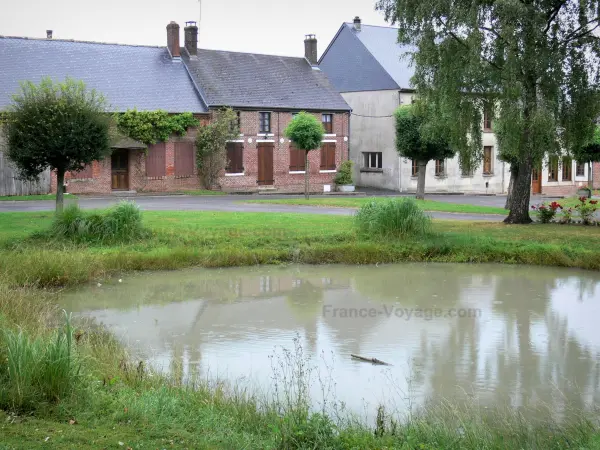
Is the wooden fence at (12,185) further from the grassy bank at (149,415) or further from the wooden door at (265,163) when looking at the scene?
the grassy bank at (149,415)

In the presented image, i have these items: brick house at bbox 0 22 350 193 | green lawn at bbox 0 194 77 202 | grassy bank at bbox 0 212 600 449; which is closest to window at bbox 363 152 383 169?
brick house at bbox 0 22 350 193

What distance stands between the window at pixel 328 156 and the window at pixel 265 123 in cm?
340

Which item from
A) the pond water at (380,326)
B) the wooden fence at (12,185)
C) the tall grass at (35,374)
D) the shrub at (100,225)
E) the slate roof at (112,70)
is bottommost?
the pond water at (380,326)

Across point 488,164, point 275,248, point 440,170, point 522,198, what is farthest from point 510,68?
point 488,164

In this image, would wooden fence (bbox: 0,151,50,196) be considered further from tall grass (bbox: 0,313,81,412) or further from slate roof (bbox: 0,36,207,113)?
tall grass (bbox: 0,313,81,412)

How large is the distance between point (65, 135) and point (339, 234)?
7.19 metres

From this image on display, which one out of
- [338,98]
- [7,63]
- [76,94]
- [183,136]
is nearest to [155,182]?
[183,136]

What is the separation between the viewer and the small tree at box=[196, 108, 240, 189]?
3809 cm

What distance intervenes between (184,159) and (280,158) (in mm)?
5536

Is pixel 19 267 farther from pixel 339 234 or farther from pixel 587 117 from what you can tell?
pixel 587 117

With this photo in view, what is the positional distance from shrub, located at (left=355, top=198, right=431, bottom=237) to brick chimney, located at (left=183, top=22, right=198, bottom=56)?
25028 millimetres

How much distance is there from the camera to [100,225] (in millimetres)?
17422

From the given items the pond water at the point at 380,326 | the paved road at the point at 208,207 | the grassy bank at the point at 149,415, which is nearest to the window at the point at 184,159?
the paved road at the point at 208,207

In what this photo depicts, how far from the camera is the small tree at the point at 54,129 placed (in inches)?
760
